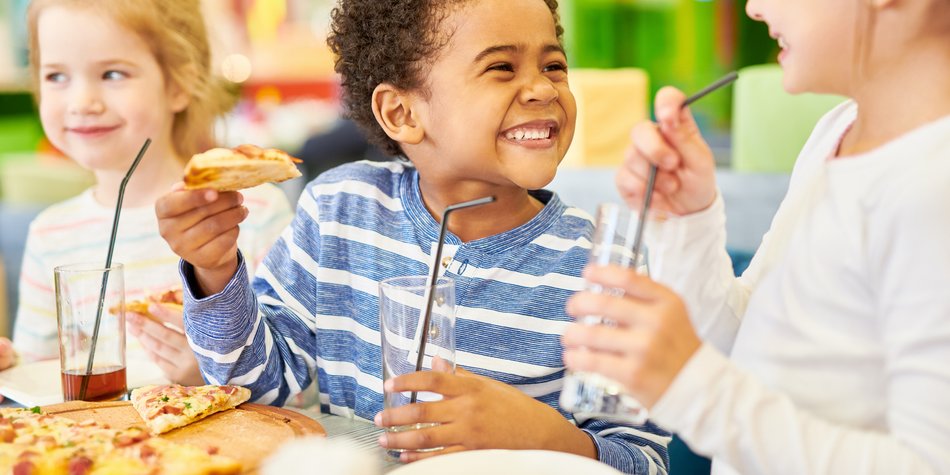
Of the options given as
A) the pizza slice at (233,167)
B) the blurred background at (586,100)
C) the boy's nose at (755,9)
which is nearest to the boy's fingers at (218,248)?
the pizza slice at (233,167)

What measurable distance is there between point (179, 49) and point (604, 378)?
1317 mm

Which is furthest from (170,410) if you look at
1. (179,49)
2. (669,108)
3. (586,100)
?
(586,100)

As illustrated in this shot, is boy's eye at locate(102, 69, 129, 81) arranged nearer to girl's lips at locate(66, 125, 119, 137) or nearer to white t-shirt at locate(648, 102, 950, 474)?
girl's lips at locate(66, 125, 119, 137)

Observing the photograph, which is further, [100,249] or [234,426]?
[100,249]

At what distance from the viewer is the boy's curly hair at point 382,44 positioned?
4.24 feet

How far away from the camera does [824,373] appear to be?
0.83 m

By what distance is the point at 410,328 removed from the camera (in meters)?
1.00

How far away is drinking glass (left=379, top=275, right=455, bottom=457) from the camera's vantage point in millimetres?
988

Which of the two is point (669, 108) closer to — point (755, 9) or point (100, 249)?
point (755, 9)

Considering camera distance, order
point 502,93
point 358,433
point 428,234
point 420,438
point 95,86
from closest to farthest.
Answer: point 420,438 → point 358,433 → point 502,93 → point 428,234 → point 95,86

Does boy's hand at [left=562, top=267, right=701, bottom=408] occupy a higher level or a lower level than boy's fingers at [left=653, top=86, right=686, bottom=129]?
lower

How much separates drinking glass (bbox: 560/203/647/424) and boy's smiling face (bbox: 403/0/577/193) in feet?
1.37

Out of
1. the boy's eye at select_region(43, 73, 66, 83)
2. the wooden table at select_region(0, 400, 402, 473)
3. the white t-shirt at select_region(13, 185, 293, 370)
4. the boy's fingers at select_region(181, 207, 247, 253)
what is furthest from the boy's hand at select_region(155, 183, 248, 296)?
the boy's eye at select_region(43, 73, 66, 83)

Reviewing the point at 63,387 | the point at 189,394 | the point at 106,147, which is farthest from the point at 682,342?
the point at 106,147
